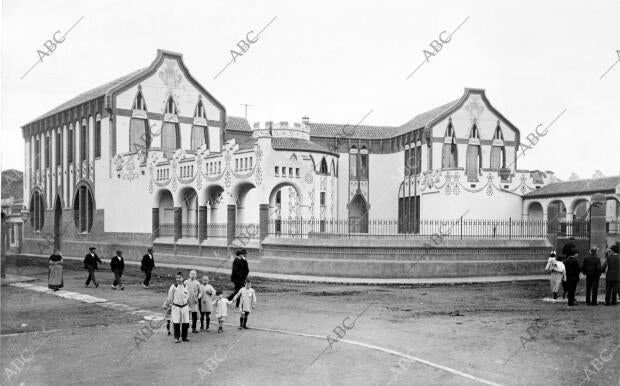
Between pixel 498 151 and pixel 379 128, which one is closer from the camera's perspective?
pixel 498 151

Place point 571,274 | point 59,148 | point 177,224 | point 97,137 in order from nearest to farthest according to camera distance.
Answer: point 571,274 → point 177,224 → point 97,137 → point 59,148

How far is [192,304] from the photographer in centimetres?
1241

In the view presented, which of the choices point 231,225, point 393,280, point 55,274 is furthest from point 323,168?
point 55,274

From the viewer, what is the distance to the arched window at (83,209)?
42250 millimetres

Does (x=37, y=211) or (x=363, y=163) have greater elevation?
(x=363, y=163)

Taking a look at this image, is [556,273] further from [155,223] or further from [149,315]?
[155,223]

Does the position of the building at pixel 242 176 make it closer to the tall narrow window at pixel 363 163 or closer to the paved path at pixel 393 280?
the tall narrow window at pixel 363 163

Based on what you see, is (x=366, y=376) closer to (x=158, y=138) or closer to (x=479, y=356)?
(x=479, y=356)

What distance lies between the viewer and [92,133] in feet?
136

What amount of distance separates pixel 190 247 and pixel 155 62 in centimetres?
1469

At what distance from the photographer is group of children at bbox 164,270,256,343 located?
458 inches

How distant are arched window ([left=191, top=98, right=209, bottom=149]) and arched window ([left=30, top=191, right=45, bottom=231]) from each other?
1500cm

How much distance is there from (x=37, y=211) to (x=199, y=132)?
1700 centimetres

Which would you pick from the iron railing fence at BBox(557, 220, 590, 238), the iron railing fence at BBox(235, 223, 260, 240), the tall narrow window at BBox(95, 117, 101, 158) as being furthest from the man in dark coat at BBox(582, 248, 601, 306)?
the tall narrow window at BBox(95, 117, 101, 158)
